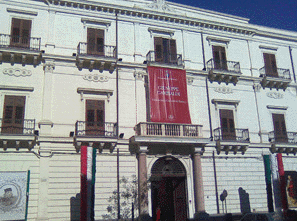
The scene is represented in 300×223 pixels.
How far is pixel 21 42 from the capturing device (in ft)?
58.6

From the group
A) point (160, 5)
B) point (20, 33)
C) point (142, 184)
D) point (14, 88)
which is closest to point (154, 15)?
point (160, 5)

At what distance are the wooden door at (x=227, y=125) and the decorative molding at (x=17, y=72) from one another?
39.4ft

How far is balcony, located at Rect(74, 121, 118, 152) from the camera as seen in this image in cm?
1678

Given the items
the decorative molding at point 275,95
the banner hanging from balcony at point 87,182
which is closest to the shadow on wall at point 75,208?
the banner hanging from balcony at point 87,182

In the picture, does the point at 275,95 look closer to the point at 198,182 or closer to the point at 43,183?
the point at 198,182

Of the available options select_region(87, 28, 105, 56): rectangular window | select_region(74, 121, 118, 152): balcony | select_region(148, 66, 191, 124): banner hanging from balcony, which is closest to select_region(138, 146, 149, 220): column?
select_region(74, 121, 118, 152): balcony

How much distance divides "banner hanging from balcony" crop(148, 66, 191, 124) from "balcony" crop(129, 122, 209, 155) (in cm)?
48

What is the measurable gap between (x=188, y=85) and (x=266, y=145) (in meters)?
6.52

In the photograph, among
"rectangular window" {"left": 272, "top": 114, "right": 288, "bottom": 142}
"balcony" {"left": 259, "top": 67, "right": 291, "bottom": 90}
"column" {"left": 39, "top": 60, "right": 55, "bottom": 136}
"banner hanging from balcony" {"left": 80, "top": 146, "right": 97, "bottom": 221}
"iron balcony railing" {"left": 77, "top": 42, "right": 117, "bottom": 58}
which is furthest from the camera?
"balcony" {"left": 259, "top": 67, "right": 291, "bottom": 90}

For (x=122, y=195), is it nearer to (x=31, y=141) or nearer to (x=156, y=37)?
(x=31, y=141)

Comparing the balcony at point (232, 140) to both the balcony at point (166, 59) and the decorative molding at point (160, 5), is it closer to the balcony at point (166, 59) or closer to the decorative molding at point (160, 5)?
the balcony at point (166, 59)

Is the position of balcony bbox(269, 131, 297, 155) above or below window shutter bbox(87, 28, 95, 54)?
below

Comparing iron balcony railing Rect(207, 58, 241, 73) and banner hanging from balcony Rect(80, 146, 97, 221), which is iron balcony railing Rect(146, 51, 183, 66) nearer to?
iron balcony railing Rect(207, 58, 241, 73)

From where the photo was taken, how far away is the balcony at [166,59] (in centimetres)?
1984
